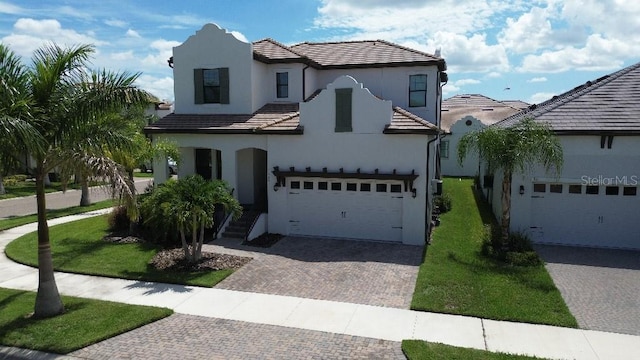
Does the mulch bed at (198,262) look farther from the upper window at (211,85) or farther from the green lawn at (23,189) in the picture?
the green lawn at (23,189)

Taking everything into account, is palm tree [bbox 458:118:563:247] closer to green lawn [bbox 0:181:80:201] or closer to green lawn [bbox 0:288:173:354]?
green lawn [bbox 0:288:173:354]

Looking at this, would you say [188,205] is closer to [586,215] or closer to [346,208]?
[346,208]

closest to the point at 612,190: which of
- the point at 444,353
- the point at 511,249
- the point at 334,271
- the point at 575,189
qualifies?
the point at 575,189

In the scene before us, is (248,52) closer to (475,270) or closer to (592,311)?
(475,270)

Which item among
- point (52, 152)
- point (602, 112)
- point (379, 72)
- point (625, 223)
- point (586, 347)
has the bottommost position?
point (586, 347)

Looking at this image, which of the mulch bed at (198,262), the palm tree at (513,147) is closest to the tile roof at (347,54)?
the palm tree at (513,147)

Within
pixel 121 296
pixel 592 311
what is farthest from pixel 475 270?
pixel 121 296

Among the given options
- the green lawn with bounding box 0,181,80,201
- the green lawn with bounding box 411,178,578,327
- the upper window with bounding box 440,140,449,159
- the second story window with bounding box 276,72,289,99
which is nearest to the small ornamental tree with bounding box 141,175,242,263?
the green lawn with bounding box 411,178,578,327
